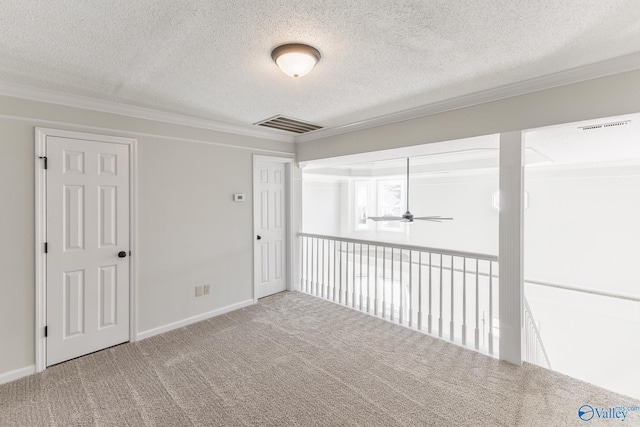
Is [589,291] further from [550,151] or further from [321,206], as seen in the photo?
[321,206]

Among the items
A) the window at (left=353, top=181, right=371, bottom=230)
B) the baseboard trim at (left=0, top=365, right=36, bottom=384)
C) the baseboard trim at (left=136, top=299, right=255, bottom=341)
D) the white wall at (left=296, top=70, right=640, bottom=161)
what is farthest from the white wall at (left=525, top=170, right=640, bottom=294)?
the baseboard trim at (left=0, top=365, right=36, bottom=384)

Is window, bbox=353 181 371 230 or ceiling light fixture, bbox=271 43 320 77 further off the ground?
ceiling light fixture, bbox=271 43 320 77

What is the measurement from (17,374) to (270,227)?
3.02m

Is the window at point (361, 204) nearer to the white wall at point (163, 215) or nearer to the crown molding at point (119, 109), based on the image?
the white wall at point (163, 215)

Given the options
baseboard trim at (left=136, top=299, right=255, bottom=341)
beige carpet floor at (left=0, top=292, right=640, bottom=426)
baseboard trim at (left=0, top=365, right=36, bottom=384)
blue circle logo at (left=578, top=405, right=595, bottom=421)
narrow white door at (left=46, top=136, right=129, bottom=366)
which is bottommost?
blue circle logo at (left=578, top=405, right=595, bottom=421)

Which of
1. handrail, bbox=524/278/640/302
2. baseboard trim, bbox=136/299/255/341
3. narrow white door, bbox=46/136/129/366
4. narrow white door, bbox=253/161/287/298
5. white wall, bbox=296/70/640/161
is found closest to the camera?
white wall, bbox=296/70/640/161

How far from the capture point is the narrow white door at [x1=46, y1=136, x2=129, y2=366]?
2684 millimetres

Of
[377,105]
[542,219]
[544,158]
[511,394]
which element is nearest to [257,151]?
[377,105]

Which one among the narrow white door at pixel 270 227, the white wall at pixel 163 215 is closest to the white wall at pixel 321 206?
the narrow white door at pixel 270 227

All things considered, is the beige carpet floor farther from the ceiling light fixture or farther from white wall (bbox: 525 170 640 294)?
white wall (bbox: 525 170 640 294)

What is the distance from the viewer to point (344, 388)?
7.67ft

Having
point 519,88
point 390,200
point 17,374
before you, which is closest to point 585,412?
point 519,88

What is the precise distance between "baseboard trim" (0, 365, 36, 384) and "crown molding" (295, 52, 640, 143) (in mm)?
4090

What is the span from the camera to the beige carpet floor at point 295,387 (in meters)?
2.02
